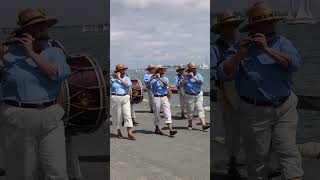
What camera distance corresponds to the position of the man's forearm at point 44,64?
312cm

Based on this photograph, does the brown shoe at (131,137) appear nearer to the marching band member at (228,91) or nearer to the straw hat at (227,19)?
the marching band member at (228,91)

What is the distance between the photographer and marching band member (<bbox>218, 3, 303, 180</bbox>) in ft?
10.7

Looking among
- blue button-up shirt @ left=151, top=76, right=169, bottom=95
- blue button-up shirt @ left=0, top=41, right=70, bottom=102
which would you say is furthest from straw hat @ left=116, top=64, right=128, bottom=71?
blue button-up shirt @ left=0, top=41, right=70, bottom=102

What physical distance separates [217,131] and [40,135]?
3.99ft

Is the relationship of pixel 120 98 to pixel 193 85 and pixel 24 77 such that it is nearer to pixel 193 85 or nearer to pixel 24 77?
pixel 193 85

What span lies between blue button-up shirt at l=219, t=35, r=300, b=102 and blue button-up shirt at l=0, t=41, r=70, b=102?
1093 mm

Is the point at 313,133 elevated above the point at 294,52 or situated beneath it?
situated beneath

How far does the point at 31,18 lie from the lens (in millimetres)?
3219

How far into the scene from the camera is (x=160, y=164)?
16.0 feet

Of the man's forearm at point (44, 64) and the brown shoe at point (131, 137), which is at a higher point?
the man's forearm at point (44, 64)

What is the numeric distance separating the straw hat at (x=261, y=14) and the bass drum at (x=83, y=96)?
1159 mm

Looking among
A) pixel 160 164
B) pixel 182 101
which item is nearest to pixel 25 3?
pixel 160 164

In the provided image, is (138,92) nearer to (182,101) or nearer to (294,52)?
(182,101)

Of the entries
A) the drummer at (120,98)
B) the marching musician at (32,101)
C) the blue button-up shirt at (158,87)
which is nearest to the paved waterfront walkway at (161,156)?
the drummer at (120,98)
